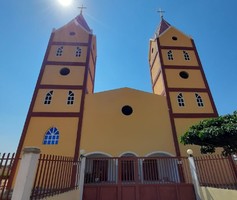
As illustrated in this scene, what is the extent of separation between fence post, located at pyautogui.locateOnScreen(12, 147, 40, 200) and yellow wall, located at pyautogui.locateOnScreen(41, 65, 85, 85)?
419 inches

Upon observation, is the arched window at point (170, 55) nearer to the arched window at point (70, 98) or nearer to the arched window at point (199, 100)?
the arched window at point (199, 100)

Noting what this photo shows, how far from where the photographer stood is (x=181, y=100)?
14.9m

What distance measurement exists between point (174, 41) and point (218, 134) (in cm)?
1276

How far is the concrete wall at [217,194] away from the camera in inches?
266

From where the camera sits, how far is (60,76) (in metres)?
15.3

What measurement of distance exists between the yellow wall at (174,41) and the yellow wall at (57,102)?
10.7m

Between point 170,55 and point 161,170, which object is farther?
point 170,55

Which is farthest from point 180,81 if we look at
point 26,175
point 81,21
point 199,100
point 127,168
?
point 26,175

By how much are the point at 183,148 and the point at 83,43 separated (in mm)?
13375

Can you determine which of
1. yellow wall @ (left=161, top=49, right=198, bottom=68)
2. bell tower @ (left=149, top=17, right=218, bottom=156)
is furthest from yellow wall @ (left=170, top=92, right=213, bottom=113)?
yellow wall @ (left=161, top=49, right=198, bottom=68)

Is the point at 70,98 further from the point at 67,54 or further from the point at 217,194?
the point at 217,194

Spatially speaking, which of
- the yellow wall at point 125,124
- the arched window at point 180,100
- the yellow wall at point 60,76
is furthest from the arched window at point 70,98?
the arched window at point 180,100

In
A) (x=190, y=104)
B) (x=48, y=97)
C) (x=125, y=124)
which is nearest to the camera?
(x=125, y=124)

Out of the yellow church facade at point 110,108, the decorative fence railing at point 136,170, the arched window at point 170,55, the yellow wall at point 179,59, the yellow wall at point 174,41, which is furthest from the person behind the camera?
the yellow wall at point 174,41
